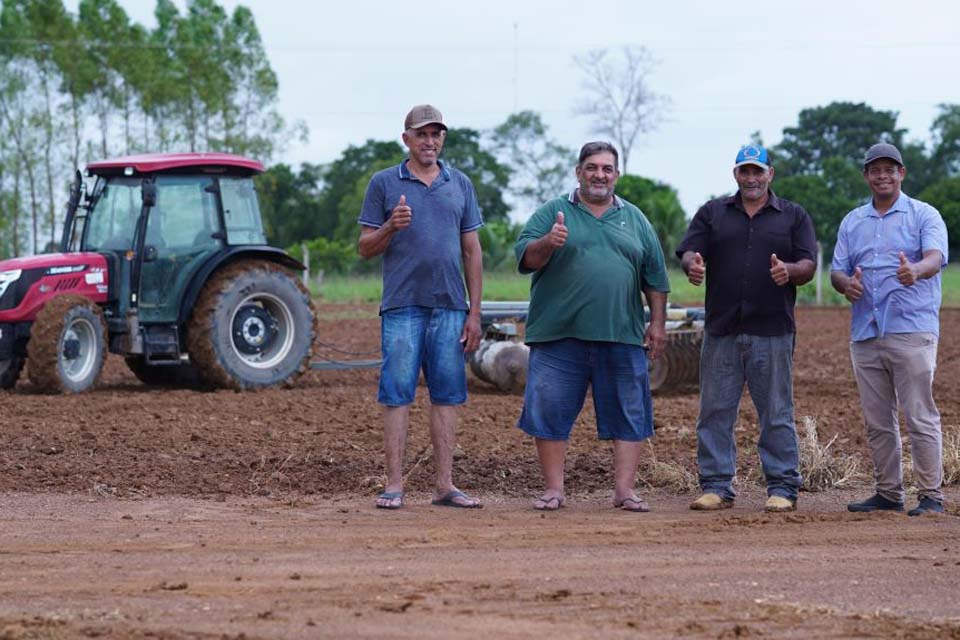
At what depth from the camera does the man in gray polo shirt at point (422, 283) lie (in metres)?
7.74

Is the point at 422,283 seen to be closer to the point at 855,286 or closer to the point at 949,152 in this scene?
the point at 855,286

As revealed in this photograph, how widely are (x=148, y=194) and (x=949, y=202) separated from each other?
127ft

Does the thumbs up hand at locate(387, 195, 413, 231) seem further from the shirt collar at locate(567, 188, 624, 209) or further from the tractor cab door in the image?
the tractor cab door

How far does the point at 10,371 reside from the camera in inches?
533

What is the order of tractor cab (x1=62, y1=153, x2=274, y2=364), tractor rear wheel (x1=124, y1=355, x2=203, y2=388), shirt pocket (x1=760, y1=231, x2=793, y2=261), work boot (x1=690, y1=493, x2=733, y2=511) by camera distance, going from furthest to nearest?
tractor rear wheel (x1=124, y1=355, x2=203, y2=388) → tractor cab (x1=62, y1=153, x2=274, y2=364) → work boot (x1=690, y1=493, x2=733, y2=511) → shirt pocket (x1=760, y1=231, x2=793, y2=261)

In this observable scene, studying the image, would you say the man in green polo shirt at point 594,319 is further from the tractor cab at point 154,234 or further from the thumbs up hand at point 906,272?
the tractor cab at point 154,234

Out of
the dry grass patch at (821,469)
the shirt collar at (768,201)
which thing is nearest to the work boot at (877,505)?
the dry grass patch at (821,469)

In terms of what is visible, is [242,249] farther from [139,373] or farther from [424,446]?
[424,446]

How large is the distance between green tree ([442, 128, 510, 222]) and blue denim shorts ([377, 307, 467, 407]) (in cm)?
4994

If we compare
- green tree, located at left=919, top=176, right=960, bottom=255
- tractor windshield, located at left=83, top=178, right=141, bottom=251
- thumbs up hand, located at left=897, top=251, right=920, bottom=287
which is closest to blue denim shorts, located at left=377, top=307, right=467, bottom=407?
thumbs up hand, located at left=897, top=251, right=920, bottom=287

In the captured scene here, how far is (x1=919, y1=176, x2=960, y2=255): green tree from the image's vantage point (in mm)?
46594

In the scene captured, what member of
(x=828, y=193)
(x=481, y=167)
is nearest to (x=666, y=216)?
(x=828, y=193)

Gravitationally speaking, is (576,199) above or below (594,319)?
above

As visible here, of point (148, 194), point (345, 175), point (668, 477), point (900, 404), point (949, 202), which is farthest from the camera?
point (345, 175)
